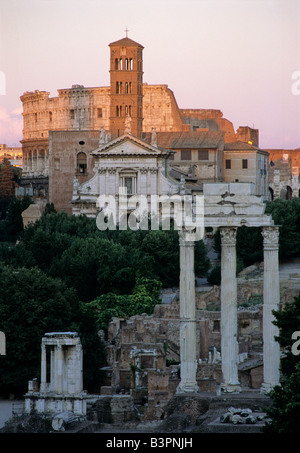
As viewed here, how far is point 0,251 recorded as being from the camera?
71.9 meters

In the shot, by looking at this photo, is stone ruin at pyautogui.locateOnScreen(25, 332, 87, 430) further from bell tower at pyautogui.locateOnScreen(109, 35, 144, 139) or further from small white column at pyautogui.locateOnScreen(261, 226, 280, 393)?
bell tower at pyautogui.locateOnScreen(109, 35, 144, 139)

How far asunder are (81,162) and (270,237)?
2382 inches

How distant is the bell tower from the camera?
315 ft

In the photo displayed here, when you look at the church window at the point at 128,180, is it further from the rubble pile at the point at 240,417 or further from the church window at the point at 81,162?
the rubble pile at the point at 240,417

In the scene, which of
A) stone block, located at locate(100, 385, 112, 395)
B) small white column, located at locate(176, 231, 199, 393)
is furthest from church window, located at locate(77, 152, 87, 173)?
small white column, located at locate(176, 231, 199, 393)

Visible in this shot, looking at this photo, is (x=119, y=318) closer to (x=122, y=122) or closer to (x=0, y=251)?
(x=0, y=251)

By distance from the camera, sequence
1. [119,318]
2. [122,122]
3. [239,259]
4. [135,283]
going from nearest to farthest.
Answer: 1. [119,318]
2. [135,283]
3. [239,259]
4. [122,122]

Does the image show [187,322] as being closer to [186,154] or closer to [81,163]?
[186,154]

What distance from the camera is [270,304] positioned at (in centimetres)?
3906

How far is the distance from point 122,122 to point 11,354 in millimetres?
46850

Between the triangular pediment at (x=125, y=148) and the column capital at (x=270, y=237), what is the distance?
156 feet

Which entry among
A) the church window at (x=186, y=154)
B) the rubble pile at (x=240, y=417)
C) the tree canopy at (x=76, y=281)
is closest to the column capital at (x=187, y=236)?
the rubble pile at (x=240, y=417)

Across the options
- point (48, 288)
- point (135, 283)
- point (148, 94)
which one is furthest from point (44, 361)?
point (148, 94)

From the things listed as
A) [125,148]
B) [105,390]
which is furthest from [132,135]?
[105,390]
